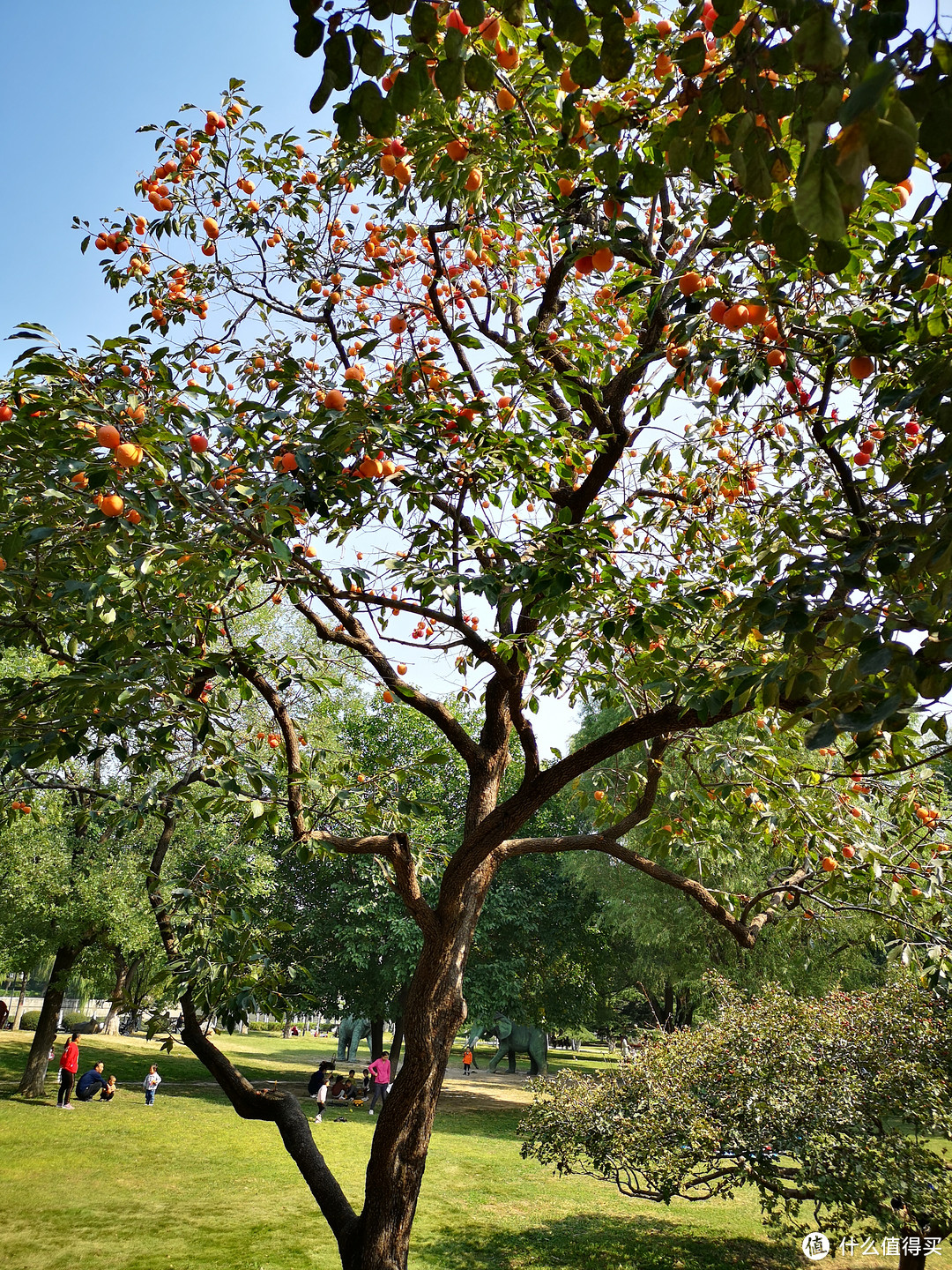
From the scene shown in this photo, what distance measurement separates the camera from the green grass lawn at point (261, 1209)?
7828 mm

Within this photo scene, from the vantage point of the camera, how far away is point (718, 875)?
1432 cm

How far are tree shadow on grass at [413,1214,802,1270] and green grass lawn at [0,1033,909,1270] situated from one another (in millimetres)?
27

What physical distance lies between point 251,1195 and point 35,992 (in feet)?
170

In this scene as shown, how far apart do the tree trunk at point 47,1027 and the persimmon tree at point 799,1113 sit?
10044mm

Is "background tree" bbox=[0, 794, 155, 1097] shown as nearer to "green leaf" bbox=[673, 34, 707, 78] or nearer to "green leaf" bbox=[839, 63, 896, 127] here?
"green leaf" bbox=[673, 34, 707, 78]

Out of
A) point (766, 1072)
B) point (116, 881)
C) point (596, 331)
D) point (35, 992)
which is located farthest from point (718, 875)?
point (35, 992)

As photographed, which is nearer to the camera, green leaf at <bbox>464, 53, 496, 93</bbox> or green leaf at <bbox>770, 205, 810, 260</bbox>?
green leaf at <bbox>770, 205, 810, 260</bbox>

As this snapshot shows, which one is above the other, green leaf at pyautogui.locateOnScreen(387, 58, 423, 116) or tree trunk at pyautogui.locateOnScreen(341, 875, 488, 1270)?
green leaf at pyautogui.locateOnScreen(387, 58, 423, 116)

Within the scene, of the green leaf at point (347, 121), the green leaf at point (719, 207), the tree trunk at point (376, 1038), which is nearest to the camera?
the green leaf at point (347, 121)

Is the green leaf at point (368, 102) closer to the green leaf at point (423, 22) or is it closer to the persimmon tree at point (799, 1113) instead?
the green leaf at point (423, 22)

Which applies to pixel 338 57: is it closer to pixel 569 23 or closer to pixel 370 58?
pixel 370 58

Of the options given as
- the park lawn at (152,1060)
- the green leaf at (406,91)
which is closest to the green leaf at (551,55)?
the green leaf at (406,91)

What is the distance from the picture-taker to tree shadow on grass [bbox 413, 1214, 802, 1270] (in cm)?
828

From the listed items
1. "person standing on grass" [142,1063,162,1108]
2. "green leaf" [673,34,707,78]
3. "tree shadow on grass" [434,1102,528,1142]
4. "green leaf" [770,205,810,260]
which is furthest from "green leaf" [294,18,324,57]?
A: "person standing on grass" [142,1063,162,1108]
